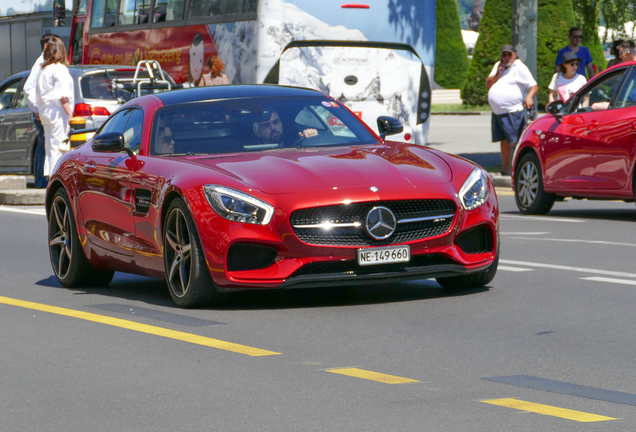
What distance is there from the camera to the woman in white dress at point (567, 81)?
1783 centimetres

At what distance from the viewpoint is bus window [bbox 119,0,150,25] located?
21.9 meters

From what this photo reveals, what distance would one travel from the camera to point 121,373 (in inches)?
237

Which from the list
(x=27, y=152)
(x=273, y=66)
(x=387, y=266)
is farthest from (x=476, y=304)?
(x=27, y=152)

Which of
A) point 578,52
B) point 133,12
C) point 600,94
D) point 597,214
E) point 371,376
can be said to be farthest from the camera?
point 133,12

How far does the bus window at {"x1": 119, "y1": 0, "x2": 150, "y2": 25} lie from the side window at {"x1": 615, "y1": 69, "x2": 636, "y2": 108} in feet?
35.0

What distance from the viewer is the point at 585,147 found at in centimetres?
1359

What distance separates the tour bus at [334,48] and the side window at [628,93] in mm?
5907

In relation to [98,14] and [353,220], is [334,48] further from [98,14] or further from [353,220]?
[353,220]

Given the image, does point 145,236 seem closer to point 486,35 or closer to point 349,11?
point 349,11

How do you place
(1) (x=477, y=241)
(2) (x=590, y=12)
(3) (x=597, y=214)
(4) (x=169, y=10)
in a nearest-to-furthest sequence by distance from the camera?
1. (1) (x=477, y=241)
2. (3) (x=597, y=214)
3. (4) (x=169, y=10)
4. (2) (x=590, y=12)

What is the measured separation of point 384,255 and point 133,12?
1564 centimetres

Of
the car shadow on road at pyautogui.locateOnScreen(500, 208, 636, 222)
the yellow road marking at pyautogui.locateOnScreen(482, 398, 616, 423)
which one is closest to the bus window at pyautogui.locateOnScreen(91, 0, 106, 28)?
the car shadow on road at pyautogui.locateOnScreen(500, 208, 636, 222)

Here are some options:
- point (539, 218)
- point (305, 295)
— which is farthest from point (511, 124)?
point (305, 295)

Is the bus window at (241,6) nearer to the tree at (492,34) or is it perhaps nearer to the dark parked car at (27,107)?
the dark parked car at (27,107)
